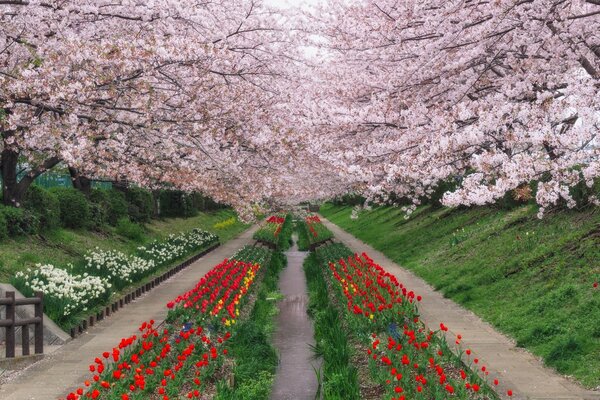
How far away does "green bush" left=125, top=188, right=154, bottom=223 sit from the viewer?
2708 cm

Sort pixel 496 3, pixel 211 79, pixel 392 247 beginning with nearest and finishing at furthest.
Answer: pixel 496 3, pixel 211 79, pixel 392 247

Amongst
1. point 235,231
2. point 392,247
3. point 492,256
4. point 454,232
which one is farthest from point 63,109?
point 235,231

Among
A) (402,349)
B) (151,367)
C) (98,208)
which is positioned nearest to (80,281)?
(151,367)

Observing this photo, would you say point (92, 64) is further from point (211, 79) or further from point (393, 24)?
point (393, 24)

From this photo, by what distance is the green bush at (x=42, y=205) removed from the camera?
17.7 meters

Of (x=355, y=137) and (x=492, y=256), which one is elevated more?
(x=355, y=137)

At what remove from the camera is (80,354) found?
884 centimetres

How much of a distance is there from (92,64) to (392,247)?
51.6 ft

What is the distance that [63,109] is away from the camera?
10188mm

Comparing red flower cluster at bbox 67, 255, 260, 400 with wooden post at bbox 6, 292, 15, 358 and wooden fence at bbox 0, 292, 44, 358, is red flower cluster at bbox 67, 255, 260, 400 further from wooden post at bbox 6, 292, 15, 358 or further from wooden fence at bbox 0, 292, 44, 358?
wooden post at bbox 6, 292, 15, 358

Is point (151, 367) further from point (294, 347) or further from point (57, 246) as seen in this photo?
point (57, 246)

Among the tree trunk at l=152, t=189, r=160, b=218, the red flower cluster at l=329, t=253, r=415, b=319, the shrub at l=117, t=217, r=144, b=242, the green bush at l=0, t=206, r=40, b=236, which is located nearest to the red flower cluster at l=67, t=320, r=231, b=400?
the red flower cluster at l=329, t=253, r=415, b=319

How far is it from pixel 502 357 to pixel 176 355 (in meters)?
4.14

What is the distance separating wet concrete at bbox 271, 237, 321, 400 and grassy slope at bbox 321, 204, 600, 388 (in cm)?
295
